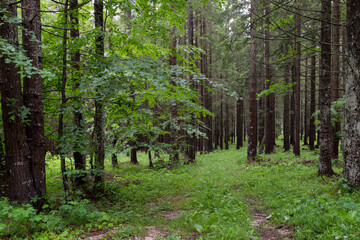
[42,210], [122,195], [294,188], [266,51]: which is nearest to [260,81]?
[266,51]

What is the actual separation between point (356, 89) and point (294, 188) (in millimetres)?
3394

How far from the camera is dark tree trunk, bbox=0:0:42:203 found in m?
4.43

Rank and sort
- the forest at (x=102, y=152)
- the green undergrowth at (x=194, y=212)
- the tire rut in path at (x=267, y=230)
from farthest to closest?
the tire rut in path at (x=267, y=230) < the forest at (x=102, y=152) < the green undergrowth at (x=194, y=212)

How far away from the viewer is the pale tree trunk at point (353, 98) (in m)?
5.50

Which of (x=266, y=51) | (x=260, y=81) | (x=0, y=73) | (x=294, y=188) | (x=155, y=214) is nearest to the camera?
(x=0, y=73)

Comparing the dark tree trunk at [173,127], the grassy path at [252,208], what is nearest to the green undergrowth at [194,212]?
the grassy path at [252,208]

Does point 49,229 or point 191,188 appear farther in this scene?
point 191,188

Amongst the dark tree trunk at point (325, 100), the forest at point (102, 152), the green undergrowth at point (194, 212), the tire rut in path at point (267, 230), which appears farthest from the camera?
the dark tree trunk at point (325, 100)

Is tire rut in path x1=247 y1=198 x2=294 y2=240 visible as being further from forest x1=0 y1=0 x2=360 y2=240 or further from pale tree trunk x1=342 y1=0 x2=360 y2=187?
pale tree trunk x1=342 y1=0 x2=360 y2=187

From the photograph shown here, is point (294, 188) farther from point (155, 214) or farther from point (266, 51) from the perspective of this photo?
point (266, 51)

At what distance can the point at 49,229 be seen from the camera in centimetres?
400

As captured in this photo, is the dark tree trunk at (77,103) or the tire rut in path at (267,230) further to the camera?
the dark tree trunk at (77,103)

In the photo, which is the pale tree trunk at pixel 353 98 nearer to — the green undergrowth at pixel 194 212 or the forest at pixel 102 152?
the forest at pixel 102 152

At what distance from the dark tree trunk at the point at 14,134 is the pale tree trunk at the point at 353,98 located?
751cm
